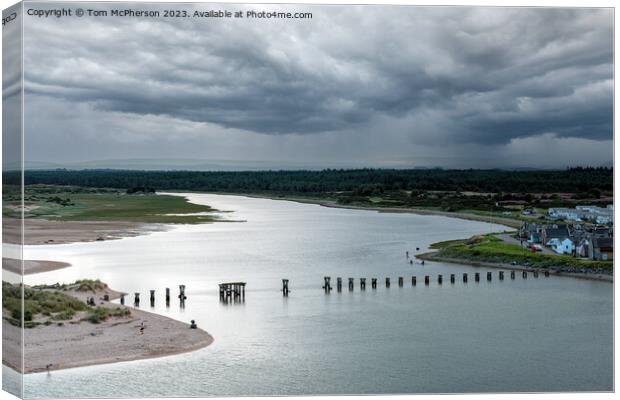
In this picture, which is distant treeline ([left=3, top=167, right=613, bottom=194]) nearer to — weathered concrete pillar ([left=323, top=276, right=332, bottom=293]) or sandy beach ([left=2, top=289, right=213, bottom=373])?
weathered concrete pillar ([left=323, top=276, right=332, bottom=293])

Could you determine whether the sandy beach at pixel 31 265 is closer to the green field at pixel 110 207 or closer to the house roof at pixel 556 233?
the green field at pixel 110 207

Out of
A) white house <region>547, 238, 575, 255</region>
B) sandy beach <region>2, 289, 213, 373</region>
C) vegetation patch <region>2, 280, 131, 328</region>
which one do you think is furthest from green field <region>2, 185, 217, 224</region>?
white house <region>547, 238, 575, 255</region>

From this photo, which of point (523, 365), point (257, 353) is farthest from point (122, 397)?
point (523, 365)

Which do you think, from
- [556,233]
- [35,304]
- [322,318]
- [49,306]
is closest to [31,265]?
[35,304]

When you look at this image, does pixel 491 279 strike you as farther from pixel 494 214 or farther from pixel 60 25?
pixel 60 25

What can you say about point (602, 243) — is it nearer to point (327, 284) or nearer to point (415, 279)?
point (415, 279)

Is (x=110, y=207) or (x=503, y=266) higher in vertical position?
(x=110, y=207)
